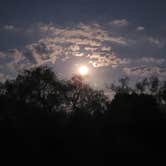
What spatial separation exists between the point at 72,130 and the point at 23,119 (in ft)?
19.5

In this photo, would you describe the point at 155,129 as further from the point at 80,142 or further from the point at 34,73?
the point at 34,73

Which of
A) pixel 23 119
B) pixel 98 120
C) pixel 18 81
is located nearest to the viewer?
pixel 23 119

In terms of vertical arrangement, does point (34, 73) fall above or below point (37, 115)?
above

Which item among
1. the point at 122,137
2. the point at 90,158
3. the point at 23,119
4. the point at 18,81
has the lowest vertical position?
the point at 90,158

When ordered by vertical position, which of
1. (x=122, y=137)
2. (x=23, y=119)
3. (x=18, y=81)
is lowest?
(x=122, y=137)

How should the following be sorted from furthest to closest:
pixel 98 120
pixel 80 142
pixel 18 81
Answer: pixel 18 81 → pixel 98 120 → pixel 80 142

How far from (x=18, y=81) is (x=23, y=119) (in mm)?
21792

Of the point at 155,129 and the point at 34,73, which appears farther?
the point at 34,73

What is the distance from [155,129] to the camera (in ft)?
116

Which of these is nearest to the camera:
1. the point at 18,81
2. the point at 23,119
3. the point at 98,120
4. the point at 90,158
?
the point at 90,158

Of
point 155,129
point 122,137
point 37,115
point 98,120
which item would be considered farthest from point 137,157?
point 37,115

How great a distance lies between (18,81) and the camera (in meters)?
55.2

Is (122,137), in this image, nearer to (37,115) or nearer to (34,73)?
→ (37,115)

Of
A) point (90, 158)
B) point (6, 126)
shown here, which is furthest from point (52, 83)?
point (90, 158)
